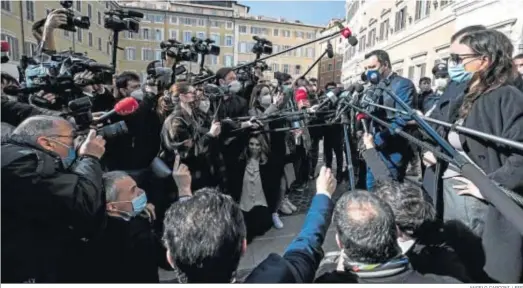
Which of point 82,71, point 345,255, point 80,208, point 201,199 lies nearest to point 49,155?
point 80,208

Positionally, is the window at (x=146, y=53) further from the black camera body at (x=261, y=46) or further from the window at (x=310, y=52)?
the black camera body at (x=261, y=46)

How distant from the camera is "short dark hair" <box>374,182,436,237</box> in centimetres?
162

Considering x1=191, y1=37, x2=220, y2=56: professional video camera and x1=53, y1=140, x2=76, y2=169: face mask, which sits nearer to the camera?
x1=53, y1=140, x2=76, y2=169: face mask

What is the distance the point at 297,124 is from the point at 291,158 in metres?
0.44

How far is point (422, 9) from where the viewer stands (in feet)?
48.8

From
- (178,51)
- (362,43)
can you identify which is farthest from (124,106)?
(362,43)

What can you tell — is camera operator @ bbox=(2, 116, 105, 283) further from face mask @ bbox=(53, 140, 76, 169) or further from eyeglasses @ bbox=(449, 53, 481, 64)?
eyeglasses @ bbox=(449, 53, 481, 64)

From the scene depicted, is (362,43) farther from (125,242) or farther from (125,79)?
(125,242)

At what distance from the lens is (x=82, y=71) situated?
8.27 feet

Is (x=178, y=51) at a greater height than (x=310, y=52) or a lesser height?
lesser

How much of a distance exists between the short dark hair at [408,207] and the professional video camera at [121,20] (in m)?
2.69

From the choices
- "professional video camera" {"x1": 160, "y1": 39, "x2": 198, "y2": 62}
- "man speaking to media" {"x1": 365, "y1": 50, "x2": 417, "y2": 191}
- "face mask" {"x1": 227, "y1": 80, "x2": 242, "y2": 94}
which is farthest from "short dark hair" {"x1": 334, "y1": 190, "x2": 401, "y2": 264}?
"professional video camera" {"x1": 160, "y1": 39, "x2": 198, "y2": 62}

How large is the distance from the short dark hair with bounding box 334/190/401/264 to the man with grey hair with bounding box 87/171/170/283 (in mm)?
1012

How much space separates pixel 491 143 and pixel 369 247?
1.00 meters
